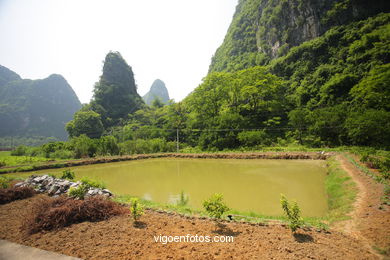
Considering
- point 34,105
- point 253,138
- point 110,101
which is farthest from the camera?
point 34,105

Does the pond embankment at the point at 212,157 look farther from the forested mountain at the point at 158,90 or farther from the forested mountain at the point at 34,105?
the forested mountain at the point at 158,90

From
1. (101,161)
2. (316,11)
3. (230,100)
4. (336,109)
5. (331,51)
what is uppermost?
(316,11)

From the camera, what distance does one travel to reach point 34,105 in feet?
297

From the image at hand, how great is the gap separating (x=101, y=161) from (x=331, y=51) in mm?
39479

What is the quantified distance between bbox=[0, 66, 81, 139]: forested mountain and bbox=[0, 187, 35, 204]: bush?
3746 inches

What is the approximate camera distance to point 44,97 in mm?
98438

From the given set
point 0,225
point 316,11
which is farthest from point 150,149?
point 316,11

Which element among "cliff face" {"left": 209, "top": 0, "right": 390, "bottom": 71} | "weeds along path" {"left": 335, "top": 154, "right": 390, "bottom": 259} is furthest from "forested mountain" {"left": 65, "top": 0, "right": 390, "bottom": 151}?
"weeds along path" {"left": 335, "top": 154, "right": 390, "bottom": 259}

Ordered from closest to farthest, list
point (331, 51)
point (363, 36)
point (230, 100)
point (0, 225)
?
point (0, 225)
point (363, 36)
point (331, 51)
point (230, 100)

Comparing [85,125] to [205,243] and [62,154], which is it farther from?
[205,243]

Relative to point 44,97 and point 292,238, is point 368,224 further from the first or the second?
point 44,97

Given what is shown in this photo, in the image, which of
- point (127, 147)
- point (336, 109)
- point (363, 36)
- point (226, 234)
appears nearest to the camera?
point (226, 234)

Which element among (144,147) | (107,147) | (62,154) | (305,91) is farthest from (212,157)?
(305,91)

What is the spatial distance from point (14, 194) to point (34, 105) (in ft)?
364
